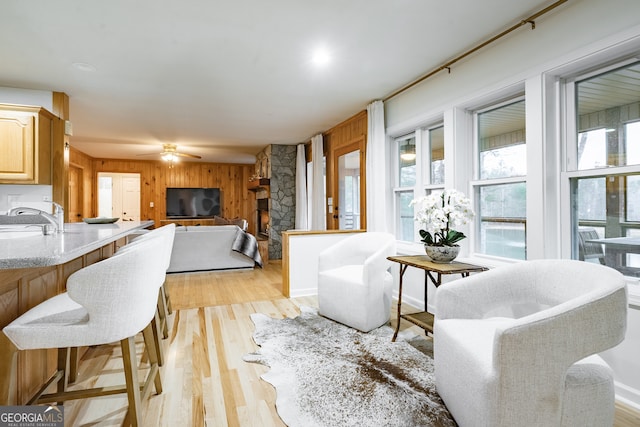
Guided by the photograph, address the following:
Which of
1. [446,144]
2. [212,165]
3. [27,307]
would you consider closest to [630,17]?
[446,144]

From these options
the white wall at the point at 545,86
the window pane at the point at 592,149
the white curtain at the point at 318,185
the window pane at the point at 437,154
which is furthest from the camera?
the white curtain at the point at 318,185

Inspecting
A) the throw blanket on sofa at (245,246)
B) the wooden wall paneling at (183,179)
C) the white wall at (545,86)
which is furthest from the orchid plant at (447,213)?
the wooden wall paneling at (183,179)

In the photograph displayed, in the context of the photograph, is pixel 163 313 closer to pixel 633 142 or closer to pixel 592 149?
pixel 592 149

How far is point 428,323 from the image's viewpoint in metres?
2.59

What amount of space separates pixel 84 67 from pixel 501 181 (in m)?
3.80

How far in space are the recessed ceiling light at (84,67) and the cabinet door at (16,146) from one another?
0.91 m

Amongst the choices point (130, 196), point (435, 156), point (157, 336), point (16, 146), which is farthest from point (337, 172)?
point (130, 196)

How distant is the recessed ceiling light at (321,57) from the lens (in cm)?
279

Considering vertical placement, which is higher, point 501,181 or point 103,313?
point 501,181

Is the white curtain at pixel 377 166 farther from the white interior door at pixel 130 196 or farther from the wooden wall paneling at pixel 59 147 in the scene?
the white interior door at pixel 130 196

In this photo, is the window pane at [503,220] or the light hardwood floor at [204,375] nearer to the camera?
the light hardwood floor at [204,375]

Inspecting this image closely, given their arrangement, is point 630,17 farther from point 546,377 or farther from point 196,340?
point 196,340

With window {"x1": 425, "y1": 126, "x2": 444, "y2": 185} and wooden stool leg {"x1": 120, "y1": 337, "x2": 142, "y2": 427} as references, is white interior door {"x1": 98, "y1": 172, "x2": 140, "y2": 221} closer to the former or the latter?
window {"x1": 425, "y1": 126, "x2": 444, "y2": 185}

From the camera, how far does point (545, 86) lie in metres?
2.24
